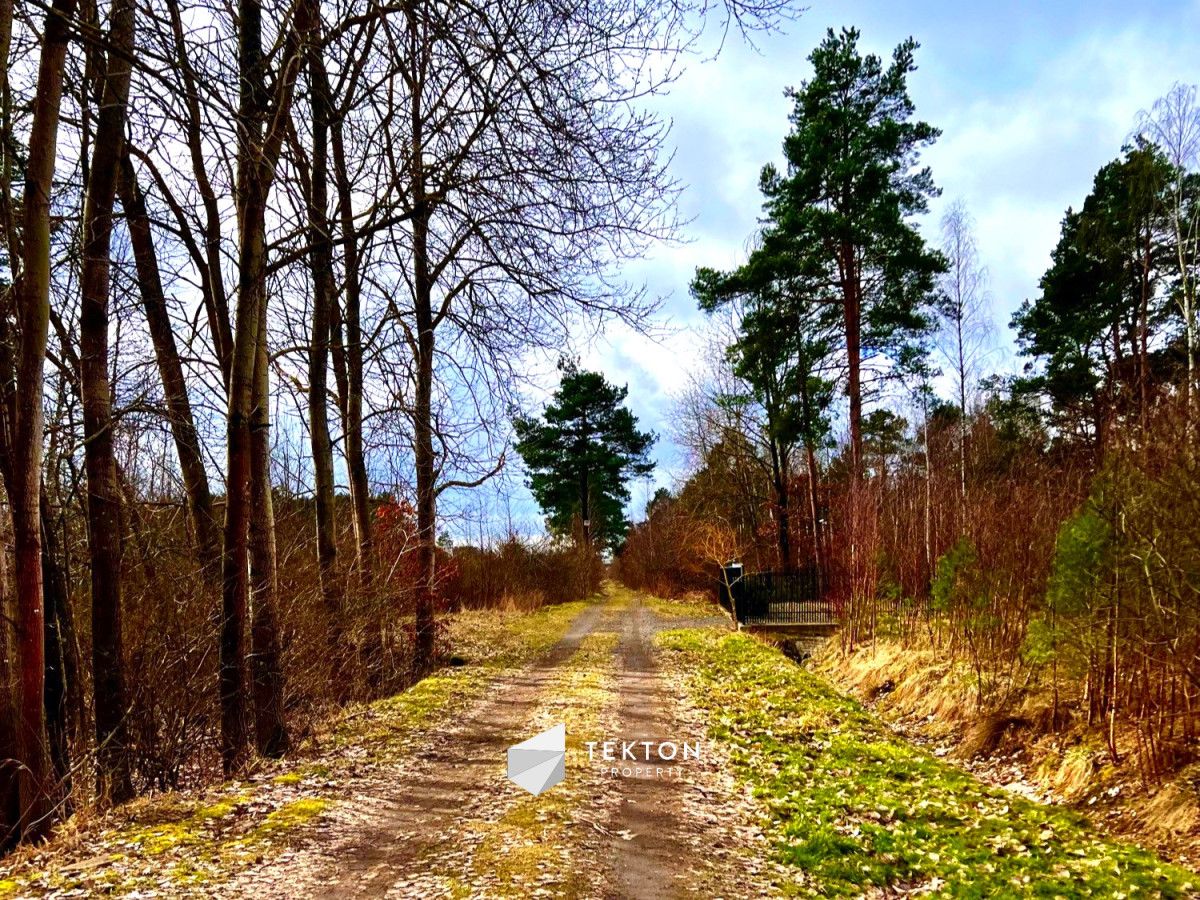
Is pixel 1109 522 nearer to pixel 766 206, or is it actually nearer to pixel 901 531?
pixel 901 531

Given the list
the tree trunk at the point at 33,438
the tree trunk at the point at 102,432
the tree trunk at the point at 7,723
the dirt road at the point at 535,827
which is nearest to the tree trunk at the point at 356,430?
the tree trunk at the point at 102,432

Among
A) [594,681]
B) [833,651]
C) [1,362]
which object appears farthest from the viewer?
[833,651]

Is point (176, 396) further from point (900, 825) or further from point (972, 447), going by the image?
point (972, 447)

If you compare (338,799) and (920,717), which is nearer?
(338,799)

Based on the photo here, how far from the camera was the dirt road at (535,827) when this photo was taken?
3693 mm

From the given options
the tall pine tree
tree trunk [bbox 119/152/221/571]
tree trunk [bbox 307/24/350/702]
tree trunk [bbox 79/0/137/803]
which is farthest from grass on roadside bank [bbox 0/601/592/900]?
the tall pine tree

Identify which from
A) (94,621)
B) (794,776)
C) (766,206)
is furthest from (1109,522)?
(766,206)

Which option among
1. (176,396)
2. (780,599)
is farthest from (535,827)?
(780,599)

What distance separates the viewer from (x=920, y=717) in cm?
806

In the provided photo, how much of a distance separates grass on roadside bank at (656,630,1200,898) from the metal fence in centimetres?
765

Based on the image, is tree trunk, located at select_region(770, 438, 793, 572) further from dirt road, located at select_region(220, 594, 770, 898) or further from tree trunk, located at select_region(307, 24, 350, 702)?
tree trunk, located at select_region(307, 24, 350, 702)

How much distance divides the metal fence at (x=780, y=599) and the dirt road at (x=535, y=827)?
844cm

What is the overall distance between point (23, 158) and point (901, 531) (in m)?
11.9

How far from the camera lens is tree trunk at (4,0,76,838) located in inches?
169
